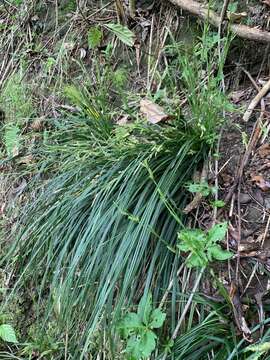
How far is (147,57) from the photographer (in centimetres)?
258

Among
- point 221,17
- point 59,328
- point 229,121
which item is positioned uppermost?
point 221,17

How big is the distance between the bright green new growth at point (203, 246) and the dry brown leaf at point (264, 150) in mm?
388

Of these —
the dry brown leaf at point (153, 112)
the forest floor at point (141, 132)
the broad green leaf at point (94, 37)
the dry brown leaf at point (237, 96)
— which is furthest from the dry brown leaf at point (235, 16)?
the broad green leaf at point (94, 37)

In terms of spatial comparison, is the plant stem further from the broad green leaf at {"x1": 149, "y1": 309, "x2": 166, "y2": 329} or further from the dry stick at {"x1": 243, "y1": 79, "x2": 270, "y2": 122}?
the broad green leaf at {"x1": 149, "y1": 309, "x2": 166, "y2": 329}

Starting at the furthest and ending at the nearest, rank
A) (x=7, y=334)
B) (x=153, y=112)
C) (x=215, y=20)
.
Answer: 1. (x=215, y=20)
2. (x=7, y=334)
3. (x=153, y=112)

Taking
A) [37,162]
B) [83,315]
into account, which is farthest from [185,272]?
[37,162]

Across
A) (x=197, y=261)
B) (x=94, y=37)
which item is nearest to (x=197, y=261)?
(x=197, y=261)

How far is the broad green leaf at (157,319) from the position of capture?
1632 millimetres

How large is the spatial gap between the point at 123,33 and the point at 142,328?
1568mm

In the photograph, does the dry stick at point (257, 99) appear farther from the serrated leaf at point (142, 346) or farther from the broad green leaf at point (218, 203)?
the serrated leaf at point (142, 346)

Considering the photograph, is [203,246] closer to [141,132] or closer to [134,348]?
[134,348]

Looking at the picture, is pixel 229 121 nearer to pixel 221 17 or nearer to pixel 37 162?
pixel 221 17

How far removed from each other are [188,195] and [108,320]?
545 mm

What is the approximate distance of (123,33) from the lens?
2.61m
